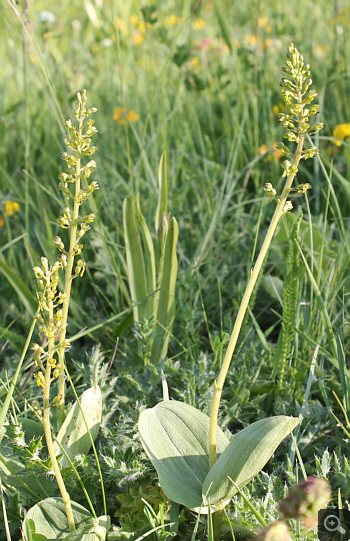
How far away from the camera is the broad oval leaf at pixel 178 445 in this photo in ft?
3.84

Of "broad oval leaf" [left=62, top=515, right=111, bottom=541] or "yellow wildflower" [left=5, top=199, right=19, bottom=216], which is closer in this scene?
"broad oval leaf" [left=62, top=515, right=111, bottom=541]

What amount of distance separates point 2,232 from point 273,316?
149cm

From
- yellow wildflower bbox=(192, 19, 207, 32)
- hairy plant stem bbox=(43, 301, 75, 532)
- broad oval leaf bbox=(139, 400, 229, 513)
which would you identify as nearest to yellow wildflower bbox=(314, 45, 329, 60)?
yellow wildflower bbox=(192, 19, 207, 32)

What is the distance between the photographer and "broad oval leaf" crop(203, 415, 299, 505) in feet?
3.51

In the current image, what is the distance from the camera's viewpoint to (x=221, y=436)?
4.04 ft

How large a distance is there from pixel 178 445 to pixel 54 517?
34 cm

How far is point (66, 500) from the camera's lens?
3.53 ft

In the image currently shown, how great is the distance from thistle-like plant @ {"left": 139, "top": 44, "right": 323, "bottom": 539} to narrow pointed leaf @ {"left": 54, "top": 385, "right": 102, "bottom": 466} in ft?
0.61

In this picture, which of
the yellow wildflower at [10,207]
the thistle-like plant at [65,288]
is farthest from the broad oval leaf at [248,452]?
the yellow wildflower at [10,207]

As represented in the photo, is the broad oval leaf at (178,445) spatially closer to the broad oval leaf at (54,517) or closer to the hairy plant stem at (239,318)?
the hairy plant stem at (239,318)

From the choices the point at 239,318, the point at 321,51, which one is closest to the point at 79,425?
the point at 239,318

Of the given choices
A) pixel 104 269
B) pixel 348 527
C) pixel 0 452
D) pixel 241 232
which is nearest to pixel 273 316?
pixel 241 232

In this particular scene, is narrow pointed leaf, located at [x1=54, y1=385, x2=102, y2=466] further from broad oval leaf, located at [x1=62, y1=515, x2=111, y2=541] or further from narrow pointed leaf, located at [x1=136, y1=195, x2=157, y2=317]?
narrow pointed leaf, located at [x1=136, y1=195, x2=157, y2=317]

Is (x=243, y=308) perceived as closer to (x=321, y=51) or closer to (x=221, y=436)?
(x=221, y=436)
